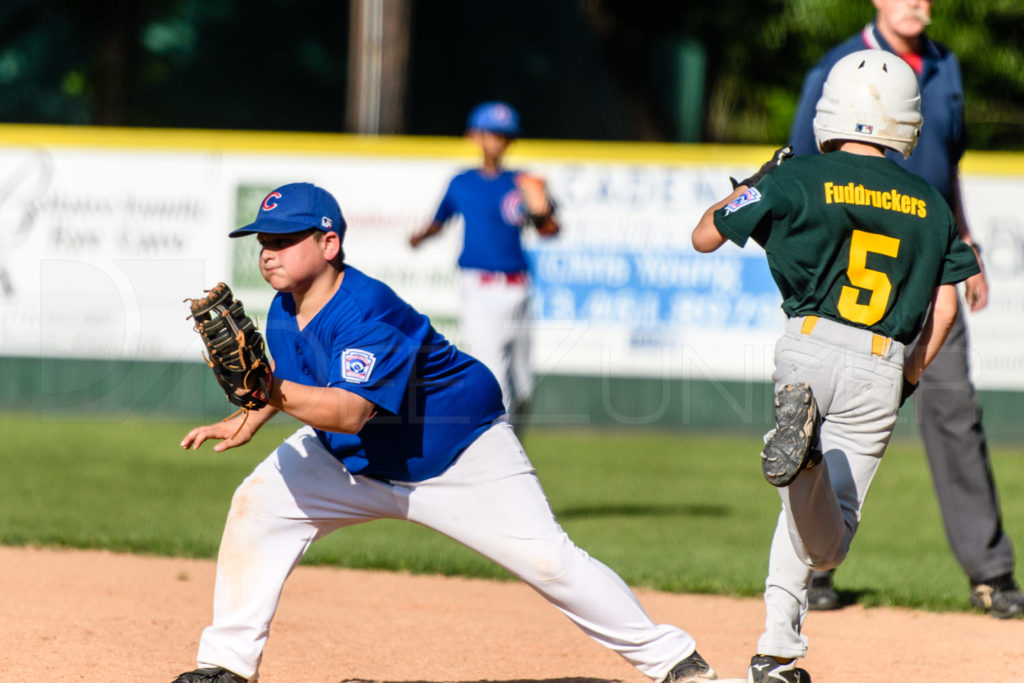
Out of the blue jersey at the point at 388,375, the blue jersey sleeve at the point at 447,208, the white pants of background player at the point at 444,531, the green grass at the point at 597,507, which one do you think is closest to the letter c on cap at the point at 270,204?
the blue jersey at the point at 388,375

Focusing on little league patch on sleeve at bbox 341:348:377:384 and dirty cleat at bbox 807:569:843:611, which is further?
dirty cleat at bbox 807:569:843:611

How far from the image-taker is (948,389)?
19.4ft

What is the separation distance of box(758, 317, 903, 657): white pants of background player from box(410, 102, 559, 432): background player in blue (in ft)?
14.1

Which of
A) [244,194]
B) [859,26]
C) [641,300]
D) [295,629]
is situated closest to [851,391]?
[295,629]

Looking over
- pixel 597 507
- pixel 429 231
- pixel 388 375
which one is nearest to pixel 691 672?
pixel 388 375

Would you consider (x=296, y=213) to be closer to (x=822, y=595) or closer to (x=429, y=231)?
(x=822, y=595)

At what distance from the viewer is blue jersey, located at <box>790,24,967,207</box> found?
18.6ft

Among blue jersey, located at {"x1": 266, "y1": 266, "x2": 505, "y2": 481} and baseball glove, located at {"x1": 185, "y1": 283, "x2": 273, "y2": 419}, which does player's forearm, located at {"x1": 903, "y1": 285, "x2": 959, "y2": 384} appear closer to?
blue jersey, located at {"x1": 266, "y1": 266, "x2": 505, "y2": 481}

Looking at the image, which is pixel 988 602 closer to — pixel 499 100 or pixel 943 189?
pixel 943 189

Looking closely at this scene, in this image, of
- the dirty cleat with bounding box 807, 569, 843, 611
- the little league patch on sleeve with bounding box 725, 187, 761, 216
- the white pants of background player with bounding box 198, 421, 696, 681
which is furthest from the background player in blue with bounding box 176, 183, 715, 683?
the dirty cleat with bounding box 807, 569, 843, 611

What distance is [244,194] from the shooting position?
12.4m

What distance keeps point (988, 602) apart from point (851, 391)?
2265 millimetres

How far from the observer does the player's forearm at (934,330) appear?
4379 mm

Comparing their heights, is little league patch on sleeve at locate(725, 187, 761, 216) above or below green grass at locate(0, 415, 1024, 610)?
above
